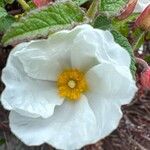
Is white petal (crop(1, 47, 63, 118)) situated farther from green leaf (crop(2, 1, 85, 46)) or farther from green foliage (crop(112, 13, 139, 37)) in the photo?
green foliage (crop(112, 13, 139, 37))

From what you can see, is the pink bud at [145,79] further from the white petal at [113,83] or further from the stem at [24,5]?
the stem at [24,5]

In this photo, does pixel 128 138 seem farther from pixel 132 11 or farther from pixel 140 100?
pixel 132 11

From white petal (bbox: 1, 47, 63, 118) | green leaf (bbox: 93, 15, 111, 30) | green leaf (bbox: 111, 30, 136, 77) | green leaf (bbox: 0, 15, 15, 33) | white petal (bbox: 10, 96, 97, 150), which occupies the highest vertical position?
green leaf (bbox: 93, 15, 111, 30)

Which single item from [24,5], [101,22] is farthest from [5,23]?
[101,22]

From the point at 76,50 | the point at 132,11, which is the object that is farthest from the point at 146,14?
the point at 76,50

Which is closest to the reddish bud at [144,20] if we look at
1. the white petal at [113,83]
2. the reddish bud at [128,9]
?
the reddish bud at [128,9]

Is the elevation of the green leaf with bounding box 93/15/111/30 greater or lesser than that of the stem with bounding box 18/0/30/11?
greater

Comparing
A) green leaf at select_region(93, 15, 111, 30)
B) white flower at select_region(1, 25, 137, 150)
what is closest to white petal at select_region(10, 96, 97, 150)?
white flower at select_region(1, 25, 137, 150)

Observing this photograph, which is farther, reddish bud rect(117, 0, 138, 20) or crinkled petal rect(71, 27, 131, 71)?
reddish bud rect(117, 0, 138, 20)
